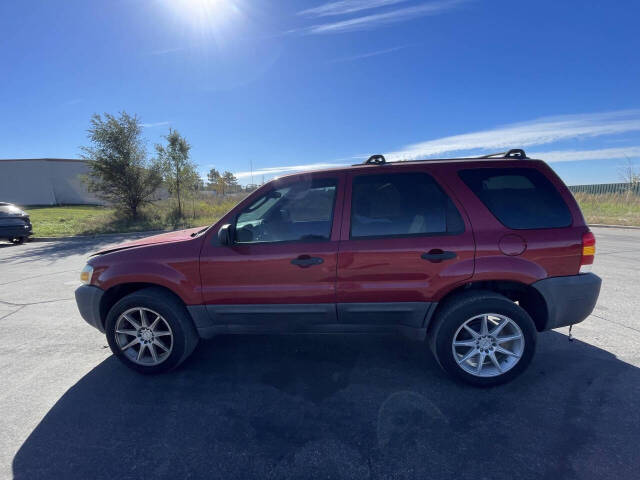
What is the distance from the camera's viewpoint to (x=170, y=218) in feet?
56.0

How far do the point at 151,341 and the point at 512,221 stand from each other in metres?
3.39

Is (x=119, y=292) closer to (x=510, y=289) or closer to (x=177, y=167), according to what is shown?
(x=510, y=289)

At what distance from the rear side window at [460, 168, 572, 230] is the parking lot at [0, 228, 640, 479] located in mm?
1386

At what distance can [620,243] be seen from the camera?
29.8 feet

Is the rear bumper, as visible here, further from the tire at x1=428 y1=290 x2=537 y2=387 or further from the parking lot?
the parking lot

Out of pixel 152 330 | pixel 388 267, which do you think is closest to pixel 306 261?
pixel 388 267

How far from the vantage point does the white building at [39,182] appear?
29.8 m

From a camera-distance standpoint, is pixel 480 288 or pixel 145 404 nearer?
pixel 145 404

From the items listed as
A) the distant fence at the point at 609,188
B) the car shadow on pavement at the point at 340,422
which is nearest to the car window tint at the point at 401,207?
the car shadow on pavement at the point at 340,422

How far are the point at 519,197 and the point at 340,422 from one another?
233 cm

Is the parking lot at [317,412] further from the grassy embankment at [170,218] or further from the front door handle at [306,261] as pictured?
the grassy embankment at [170,218]

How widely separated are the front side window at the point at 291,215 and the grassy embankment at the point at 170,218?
45.2 feet

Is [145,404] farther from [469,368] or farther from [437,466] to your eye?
[469,368]

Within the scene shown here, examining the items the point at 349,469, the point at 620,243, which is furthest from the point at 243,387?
the point at 620,243
